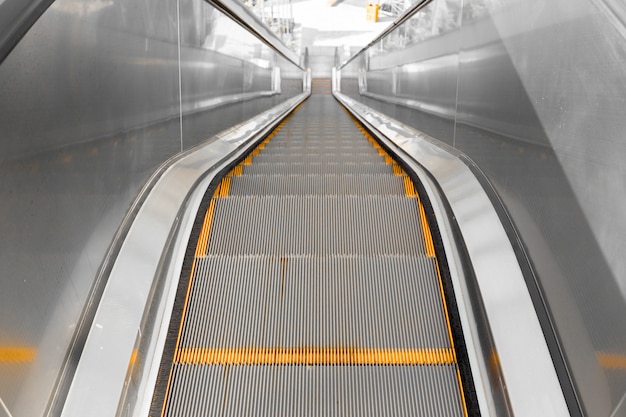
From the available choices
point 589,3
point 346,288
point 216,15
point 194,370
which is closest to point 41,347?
point 194,370

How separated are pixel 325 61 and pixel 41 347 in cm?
3453

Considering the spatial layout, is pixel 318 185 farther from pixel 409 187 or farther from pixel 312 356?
Answer: pixel 312 356

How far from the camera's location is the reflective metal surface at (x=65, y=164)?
52.9 inches

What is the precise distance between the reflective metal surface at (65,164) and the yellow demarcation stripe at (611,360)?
56.4 inches

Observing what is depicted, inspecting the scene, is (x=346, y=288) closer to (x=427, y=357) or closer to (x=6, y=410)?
(x=427, y=357)

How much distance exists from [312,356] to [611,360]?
99cm

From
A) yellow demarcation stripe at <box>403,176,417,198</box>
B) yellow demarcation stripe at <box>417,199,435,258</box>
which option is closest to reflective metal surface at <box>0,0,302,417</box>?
yellow demarcation stripe at <box>417,199,435,258</box>

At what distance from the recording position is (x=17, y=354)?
1.34 metres

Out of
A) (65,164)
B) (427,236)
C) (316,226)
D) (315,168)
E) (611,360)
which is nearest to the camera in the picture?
(611,360)

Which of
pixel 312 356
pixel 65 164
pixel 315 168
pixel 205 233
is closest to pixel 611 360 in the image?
pixel 312 356

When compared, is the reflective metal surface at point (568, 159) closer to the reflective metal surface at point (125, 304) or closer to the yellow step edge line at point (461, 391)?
the yellow step edge line at point (461, 391)

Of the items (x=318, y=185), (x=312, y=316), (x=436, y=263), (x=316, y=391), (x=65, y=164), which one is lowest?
(x=316, y=391)

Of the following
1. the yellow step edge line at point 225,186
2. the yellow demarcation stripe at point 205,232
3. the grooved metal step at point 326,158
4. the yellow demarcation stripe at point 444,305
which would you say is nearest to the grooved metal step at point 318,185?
the yellow step edge line at point 225,186

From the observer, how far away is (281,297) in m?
2.23
